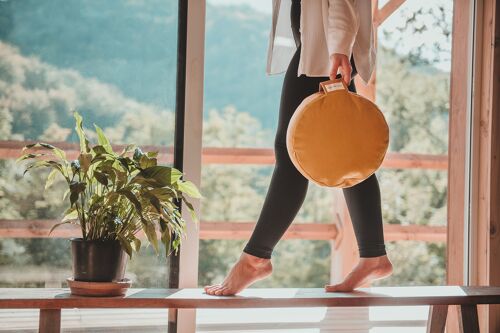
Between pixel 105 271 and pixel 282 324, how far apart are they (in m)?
1.20

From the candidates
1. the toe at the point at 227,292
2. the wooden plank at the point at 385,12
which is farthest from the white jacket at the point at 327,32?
the wooden plank at the point at 385,12

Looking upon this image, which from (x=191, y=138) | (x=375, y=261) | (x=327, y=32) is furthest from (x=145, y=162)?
(x=375, y=261)

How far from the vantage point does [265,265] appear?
1931 mm

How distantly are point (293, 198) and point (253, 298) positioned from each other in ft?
1.02

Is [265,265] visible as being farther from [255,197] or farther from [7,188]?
[255,197]

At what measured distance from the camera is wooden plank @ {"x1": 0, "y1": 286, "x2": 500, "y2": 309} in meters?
1.73

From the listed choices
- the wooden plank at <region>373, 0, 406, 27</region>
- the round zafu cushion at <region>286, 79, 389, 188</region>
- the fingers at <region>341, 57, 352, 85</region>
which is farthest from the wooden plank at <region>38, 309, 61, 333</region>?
the wooden plank at <region>373, 0, 406, 27</region>

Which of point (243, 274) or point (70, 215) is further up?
point (70, 215)

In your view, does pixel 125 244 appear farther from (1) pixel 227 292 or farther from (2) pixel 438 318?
(2) pixel 438 318

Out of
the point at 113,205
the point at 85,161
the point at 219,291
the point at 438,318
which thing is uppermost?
the point at 85,161

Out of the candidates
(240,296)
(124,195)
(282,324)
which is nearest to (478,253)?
(282,324)

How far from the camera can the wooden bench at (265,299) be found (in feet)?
5.67

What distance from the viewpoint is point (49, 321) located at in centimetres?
173

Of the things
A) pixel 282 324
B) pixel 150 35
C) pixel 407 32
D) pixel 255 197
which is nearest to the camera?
pixel 150 35
